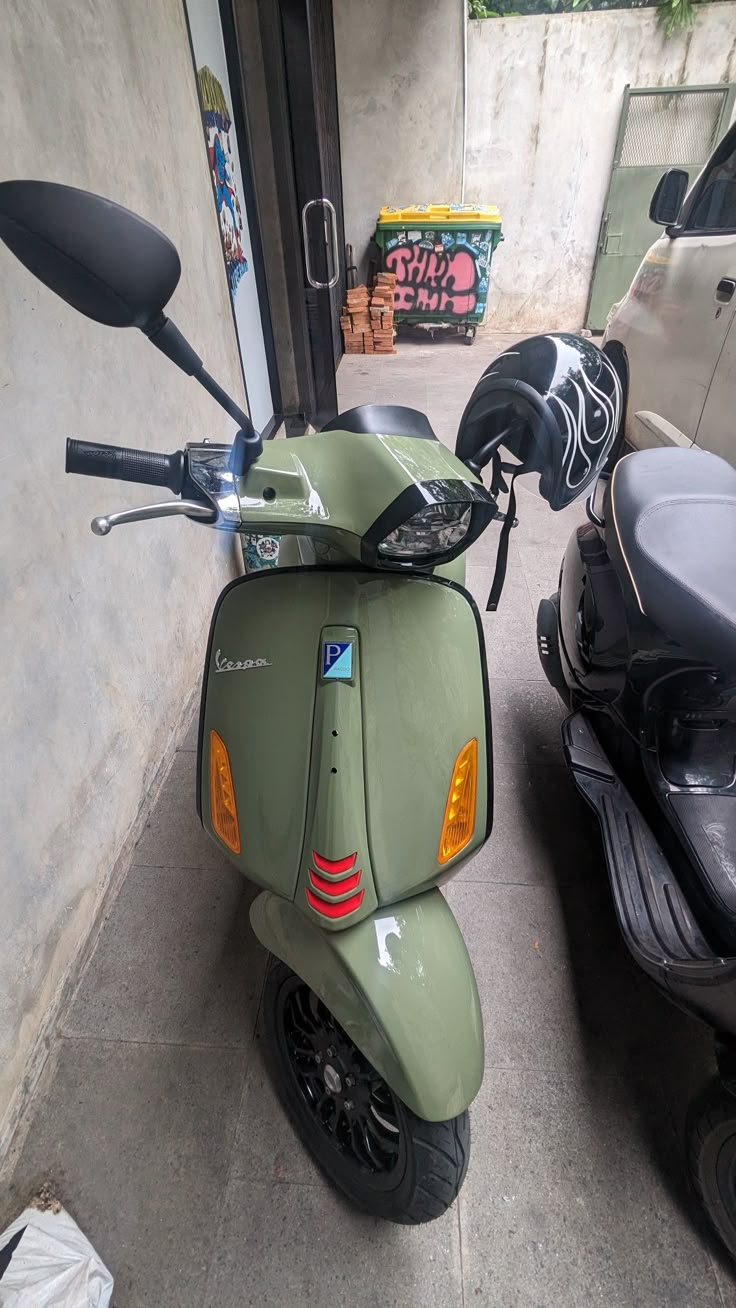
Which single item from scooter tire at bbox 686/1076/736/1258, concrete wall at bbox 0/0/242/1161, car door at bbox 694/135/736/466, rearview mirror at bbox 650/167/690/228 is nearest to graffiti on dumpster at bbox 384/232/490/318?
rearview mirror at bbox 650/167/690/228

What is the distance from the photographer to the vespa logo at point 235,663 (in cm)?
97

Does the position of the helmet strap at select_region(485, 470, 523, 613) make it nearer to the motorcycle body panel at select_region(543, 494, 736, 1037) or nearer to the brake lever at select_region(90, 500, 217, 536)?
the motorcycle body panel at select_region(543, 494, 736, 1037)

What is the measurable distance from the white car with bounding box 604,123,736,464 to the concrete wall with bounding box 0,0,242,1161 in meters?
1.96

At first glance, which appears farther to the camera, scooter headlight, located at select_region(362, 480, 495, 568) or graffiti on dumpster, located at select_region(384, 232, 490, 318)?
graffiti on dumpster, located at select_region(384, 232, 490, 318)

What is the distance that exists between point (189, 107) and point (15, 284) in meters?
1.55

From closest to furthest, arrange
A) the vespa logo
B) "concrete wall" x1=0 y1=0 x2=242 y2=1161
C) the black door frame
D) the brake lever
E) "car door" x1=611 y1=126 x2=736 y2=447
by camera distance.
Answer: the brake lever
the vespa logo
"concrete wall" x1=0 y1=0 x2=242 y2=1161
"car door" x1=611 y1=126 x2=736 y2=447
the black door frame

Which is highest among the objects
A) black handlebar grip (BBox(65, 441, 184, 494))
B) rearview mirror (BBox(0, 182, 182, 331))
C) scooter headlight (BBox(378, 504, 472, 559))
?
rearview mirror (BBox(0, 182, 182, 331))

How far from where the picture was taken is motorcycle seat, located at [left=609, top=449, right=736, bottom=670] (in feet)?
3.53

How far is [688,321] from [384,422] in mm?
2322

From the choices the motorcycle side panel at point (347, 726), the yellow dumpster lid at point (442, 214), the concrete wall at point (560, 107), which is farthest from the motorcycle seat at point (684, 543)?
the concrete wall at point (560, 107)

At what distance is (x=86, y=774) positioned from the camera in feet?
4.83

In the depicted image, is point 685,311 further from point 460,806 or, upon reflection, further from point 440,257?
point 440,257

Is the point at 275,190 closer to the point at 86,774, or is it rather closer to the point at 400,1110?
the point at 86,774

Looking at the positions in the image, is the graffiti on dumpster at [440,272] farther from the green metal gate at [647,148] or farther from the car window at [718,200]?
the car window at [718,200]
